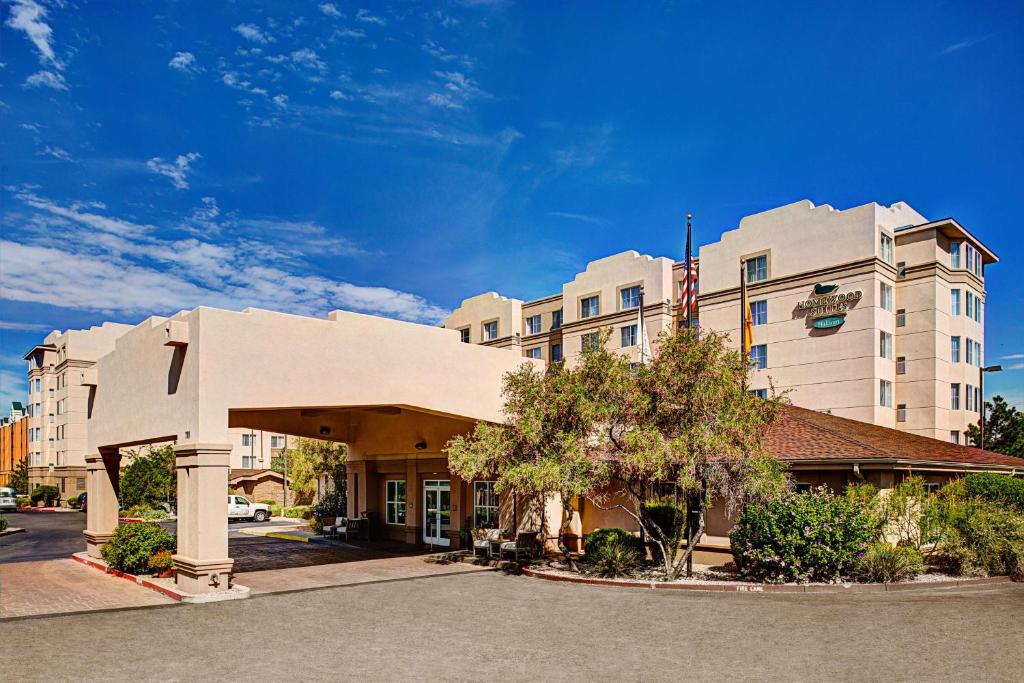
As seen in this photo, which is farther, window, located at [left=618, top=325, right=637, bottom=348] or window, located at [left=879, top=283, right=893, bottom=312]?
window, located at [left=618, top=325, right=637, bottom=348]

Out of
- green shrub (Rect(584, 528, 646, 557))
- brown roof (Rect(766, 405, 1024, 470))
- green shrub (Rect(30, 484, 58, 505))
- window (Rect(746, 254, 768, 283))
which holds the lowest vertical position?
green shrub (Rect(30, 484, 58, 505))

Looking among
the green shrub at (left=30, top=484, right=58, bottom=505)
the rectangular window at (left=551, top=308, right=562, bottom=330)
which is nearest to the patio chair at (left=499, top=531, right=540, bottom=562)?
the rectangular window at (left=551, top=308, right=562, bottom=330)

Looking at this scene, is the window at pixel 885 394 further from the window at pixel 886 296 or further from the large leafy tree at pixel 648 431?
the large leafy tree at pixel 648 431

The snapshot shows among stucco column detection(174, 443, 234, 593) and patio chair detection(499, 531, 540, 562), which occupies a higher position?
stucco column detection(174, 443, 234, 593)

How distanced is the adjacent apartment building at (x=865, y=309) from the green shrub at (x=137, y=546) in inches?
1004

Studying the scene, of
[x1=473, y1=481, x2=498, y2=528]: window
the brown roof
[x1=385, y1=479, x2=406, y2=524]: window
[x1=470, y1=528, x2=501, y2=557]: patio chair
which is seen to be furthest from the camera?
[x1=385, y1=479, x2=406, y2=524]: window

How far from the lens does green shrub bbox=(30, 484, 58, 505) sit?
216ft

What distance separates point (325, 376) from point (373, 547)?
10.1m

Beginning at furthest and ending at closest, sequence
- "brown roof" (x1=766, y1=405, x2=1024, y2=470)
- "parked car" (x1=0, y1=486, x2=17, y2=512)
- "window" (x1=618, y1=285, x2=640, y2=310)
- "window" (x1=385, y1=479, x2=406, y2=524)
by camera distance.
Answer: "window" (x1=618, y1=285, x2=640, y2=310)
"parked car" (x1=0, y1=486, x2=17, y2=512)
"window" (x1=385, y1=479, x2=406, y2=524)
"brown roof" (x1=766, y1=405, x2=1024, y2=470)

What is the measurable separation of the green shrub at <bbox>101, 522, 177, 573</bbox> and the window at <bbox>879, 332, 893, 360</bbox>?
38764mm

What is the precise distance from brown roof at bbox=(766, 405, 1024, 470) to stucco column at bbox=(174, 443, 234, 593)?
13.7 metres

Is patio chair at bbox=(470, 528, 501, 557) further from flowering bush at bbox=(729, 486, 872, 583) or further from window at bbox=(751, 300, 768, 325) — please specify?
window at bbox=(751, 300, 768, 325)

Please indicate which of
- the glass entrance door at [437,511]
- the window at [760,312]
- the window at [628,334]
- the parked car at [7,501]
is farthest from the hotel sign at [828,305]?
the parked car at [7,501]

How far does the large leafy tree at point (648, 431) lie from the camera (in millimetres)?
16750
